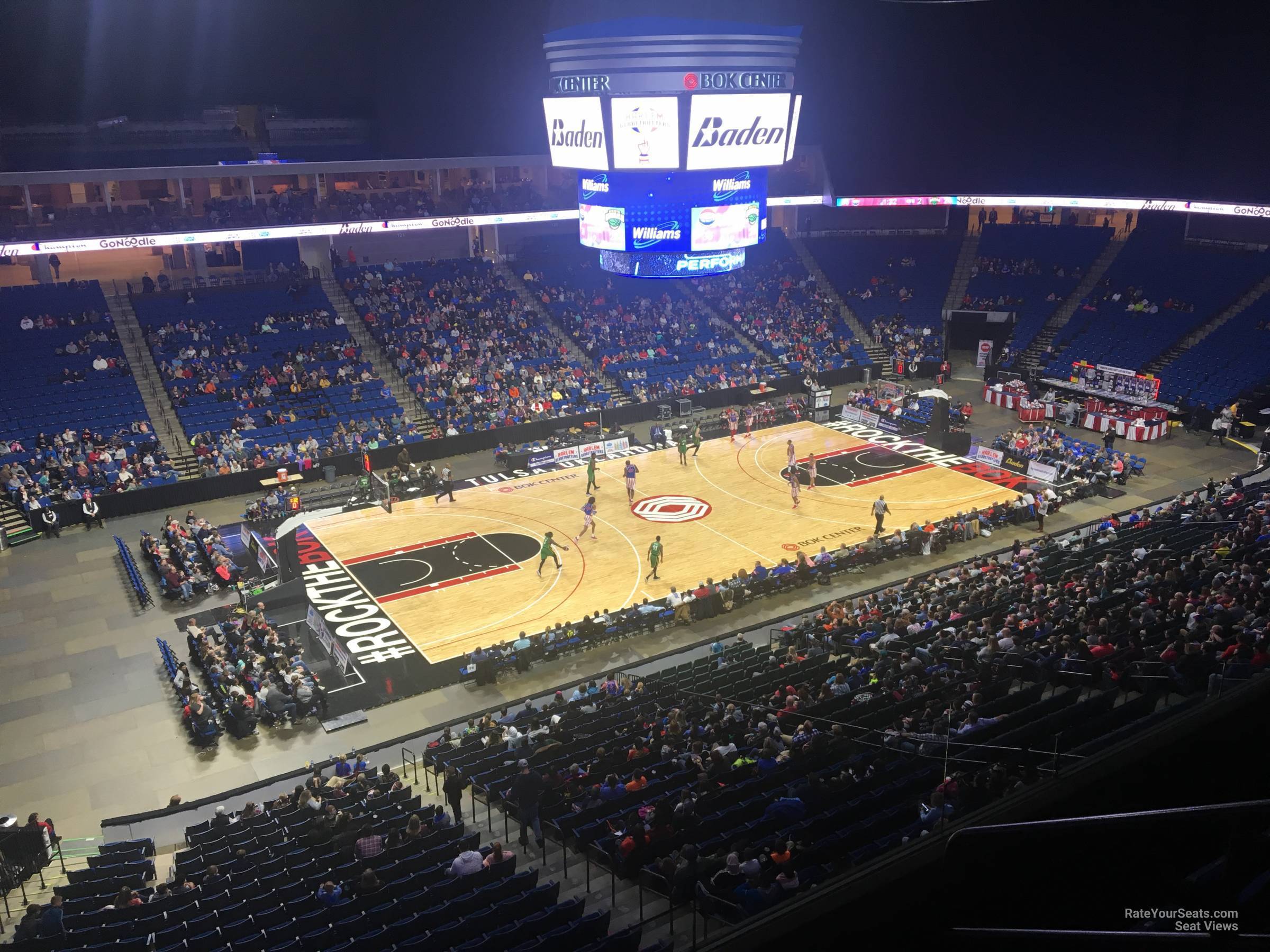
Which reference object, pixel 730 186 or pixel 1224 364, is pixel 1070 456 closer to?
pixel 1224 364

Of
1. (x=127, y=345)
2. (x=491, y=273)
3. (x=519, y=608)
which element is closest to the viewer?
(x=519, y=608)

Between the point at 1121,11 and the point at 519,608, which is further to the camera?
the point at 1121,11

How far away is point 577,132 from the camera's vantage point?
105ft

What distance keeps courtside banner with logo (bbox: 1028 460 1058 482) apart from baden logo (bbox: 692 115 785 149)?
533 inches

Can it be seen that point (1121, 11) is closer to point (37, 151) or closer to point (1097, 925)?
point (37, 151)

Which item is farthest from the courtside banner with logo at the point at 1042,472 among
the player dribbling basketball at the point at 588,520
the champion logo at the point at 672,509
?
the player dribbling basketball at the point at 588,520

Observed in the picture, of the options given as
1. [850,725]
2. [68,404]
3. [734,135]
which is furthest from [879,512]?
[68,404]

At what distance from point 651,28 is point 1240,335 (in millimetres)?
28200

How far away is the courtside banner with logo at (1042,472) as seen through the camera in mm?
34125

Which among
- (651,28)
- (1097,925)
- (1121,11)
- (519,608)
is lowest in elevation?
(519,608)

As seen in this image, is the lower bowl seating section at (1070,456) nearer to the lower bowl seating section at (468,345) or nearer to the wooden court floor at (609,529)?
the wooden court floor at (609,529)

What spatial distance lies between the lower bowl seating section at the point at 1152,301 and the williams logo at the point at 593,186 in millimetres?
23338

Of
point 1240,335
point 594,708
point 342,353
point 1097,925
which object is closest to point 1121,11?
point 1240,335

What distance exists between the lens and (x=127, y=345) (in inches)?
1563
